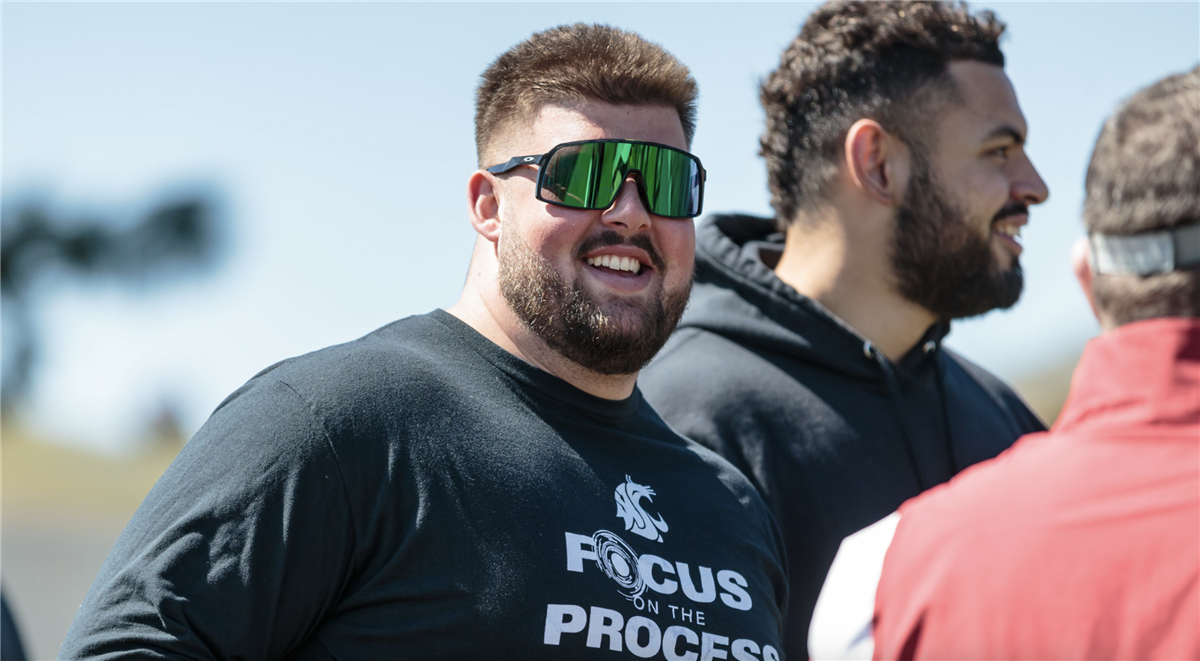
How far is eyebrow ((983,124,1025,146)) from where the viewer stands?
3867 millimetres

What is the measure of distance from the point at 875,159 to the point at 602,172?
1.45 meters

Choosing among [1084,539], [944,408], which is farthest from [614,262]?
[944,408]

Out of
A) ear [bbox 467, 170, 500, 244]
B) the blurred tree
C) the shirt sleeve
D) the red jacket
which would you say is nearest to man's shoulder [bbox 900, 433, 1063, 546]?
the red jacket

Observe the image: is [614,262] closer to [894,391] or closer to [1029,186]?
[894,391]

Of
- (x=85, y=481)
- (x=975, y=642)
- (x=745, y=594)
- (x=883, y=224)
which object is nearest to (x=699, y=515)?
(x=745, y=594)

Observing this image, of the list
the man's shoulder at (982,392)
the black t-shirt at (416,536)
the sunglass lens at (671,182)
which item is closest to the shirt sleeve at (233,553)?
the black t-shirt at (416,536)

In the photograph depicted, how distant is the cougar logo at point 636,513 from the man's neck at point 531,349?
27 centimetres

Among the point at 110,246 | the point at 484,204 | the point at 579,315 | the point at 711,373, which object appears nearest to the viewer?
the point at 579,315

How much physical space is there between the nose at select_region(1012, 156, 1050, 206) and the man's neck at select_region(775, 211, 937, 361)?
0.46 m

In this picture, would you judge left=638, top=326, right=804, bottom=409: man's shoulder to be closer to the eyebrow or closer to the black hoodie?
the black hoodie

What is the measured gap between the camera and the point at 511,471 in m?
2.45

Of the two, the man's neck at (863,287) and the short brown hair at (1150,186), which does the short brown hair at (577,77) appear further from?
the short brown hair at (1150,186)

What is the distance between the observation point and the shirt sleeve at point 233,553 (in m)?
2.06

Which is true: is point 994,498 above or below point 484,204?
below
